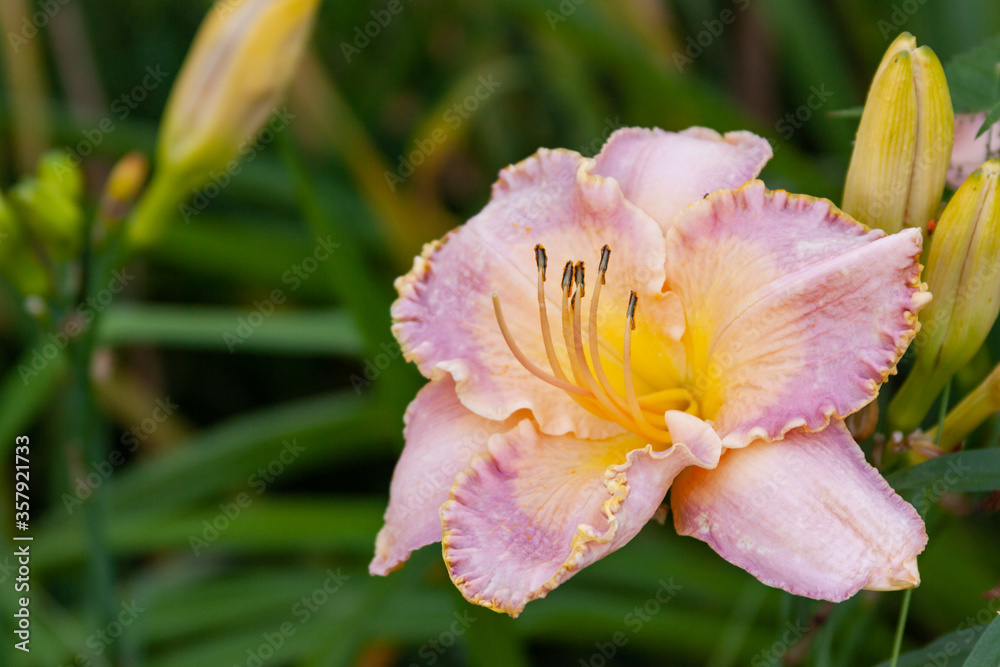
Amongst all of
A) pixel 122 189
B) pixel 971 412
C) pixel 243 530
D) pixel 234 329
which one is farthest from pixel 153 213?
pixel 971 412

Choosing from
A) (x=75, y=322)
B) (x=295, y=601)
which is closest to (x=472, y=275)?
(x=75, y=322)

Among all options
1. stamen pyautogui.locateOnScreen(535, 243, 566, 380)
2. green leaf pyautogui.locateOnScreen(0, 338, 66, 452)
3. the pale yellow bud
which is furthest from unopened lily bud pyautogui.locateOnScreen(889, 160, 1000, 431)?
green leaf pyautogui.locateOnScreen(0, 338, 66, 452)

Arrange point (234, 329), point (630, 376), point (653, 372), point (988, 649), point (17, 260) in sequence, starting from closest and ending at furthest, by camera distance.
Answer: point (988, 649), point (630, 376), point (653, 372), point (17, 260), point (234, 329)

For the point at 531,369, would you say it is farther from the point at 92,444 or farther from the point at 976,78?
the point at 92,444

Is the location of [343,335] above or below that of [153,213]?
below

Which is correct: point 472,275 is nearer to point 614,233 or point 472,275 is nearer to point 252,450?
point 614,233

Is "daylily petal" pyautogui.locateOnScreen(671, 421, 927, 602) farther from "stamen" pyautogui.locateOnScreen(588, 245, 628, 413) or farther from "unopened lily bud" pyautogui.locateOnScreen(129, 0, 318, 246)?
"unopened lily bud" pyautogui.locateOnScreen(129, 0, 318, 246)
